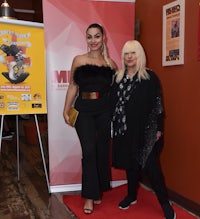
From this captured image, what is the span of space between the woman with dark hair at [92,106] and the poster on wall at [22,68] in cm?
40

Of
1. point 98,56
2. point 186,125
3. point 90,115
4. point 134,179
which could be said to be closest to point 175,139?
point 186,125

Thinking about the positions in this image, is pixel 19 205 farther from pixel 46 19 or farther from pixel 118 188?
pixel 46 19

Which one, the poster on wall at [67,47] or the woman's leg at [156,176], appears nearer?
the woman's leg at [156,176]

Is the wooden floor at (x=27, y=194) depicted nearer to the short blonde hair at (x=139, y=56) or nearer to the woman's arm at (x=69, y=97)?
the woman's arm at (x=69, y=97)

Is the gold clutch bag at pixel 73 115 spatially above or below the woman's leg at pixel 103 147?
above

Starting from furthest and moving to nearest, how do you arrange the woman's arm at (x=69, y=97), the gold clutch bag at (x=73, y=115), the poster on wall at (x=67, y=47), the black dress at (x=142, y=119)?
the poster on wall at (x=67, y=47)
the woman's arm at (x=69, y=97)
the gold clutch bag at (x=73, y=115)
the black dress at (x=142, y=119)

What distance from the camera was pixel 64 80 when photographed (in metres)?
2.92

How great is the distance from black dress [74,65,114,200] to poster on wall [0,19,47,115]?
44cm

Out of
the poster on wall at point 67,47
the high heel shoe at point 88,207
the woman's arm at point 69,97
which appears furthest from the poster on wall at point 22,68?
the high heel shoe at point 88,207

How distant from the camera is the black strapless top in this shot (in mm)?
2537

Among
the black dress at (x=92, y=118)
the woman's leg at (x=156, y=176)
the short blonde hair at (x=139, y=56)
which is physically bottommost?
the woman's leg at (x=156, y=176)

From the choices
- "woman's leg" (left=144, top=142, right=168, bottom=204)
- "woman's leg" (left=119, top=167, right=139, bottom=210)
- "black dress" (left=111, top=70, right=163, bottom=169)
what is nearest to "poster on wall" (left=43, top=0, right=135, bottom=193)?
"woman's leg" (left=119, top=167, right=139, bottom=210)

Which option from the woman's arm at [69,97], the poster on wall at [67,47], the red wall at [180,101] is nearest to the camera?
the red wall at [180,101]

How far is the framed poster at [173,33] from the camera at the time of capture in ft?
8.39
